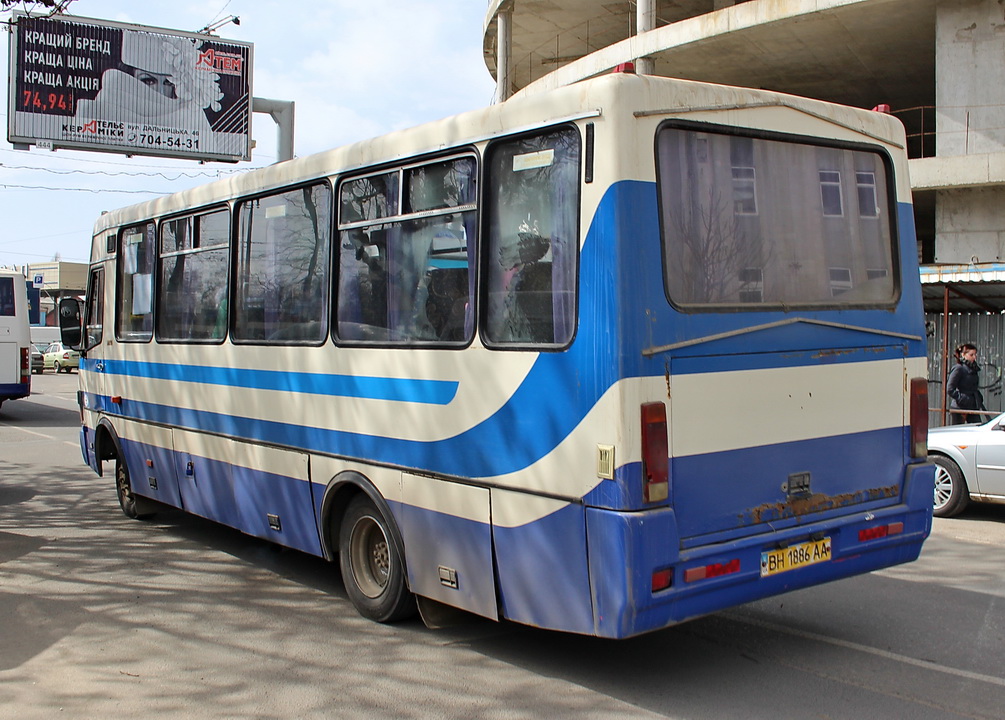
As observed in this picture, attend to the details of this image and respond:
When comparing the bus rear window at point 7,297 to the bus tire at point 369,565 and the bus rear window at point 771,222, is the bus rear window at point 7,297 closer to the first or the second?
the bus tire at point 369,565

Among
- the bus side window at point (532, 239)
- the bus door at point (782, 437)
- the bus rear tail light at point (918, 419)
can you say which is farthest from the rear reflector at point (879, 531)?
the bus side window at point (532, 239)

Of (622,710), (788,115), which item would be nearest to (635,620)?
(622,710)

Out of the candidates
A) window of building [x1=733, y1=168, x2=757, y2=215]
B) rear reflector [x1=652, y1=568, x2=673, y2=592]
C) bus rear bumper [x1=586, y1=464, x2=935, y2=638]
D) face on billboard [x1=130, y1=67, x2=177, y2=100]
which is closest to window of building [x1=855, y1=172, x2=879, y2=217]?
window of building [x1=733, y1=168, x2=757, y2=215]

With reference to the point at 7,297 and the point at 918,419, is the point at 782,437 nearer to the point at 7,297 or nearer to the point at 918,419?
the point at 918,419

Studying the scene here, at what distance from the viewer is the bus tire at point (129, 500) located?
9773mm

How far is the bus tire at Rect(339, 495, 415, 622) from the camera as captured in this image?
6.15m

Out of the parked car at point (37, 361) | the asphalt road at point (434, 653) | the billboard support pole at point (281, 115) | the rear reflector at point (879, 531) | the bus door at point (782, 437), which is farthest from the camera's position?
the parked car at point (37, 361)

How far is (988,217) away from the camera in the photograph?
20625mm

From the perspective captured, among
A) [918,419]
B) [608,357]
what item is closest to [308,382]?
[608,357]

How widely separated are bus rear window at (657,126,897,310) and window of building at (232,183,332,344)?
2665 millimetres

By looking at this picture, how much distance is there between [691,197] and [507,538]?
76.9 inches

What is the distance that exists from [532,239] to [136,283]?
5.65 m

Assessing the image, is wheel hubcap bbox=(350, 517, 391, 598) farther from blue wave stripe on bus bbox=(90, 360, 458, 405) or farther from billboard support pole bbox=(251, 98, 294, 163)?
billboard support pole bbox=(251, 98, 294, 163)

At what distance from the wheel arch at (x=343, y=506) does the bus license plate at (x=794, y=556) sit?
211 cm
